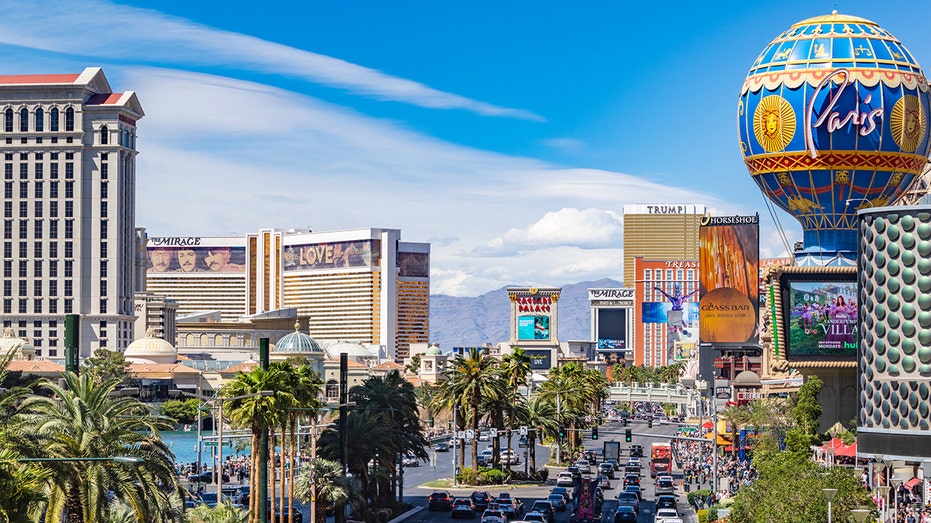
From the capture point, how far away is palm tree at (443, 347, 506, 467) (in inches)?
3674

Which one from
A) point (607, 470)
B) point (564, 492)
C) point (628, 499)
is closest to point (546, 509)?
point (628, 499)

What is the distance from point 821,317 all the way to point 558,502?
27709mm

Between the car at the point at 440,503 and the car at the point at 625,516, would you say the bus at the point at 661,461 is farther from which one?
the car at the point at 625,516

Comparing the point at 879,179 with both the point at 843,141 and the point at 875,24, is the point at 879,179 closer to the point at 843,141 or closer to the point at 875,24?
the point at 843,141

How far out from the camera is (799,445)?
70.9 meters

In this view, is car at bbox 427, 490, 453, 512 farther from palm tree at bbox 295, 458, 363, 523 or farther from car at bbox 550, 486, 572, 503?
palm tree at bbox 295, 458, 363, 523

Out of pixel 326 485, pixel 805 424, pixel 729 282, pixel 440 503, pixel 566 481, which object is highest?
pixel 729 282

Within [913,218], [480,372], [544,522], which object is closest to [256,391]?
[544,522]

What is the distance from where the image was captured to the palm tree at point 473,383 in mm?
93312

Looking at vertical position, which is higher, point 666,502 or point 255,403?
point 255,403

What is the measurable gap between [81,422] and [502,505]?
37664mm

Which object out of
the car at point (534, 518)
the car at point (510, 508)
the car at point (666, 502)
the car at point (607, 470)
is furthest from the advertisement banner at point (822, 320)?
the car at point (534, 518)

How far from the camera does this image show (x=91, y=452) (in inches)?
1446

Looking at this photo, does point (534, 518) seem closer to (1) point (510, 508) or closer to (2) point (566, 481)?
(1) point (510, 508)
